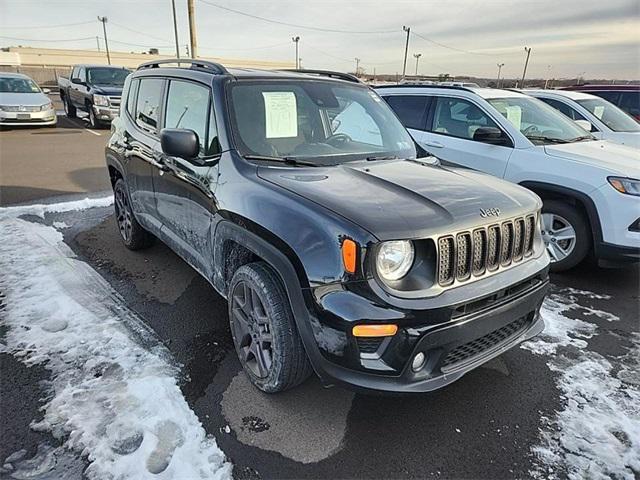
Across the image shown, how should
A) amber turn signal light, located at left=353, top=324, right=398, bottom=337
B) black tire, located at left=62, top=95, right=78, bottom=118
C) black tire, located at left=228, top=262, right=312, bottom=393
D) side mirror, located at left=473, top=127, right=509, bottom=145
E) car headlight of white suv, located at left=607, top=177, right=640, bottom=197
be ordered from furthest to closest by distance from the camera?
1. black tire, located at left=62, top=95, right=78, bottom=118
2. side mirror, located at left=473, top=127, right=509, bottom=145
3. car headlight of white suv, located at left=607, top=177, right=640, bottom=197
4. black tire, located at left=228, top=262, right=312, bottom=393
5. amber turn signal light, located at left=353, top=324, right=398, bottom=337

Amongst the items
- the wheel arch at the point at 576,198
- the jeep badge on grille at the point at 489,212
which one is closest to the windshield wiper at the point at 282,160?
the jeep badge on grille at the point at 489,212

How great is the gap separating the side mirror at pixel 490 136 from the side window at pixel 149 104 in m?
3.34

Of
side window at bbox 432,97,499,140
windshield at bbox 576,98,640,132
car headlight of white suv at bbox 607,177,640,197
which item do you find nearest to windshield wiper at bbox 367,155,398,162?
car headlight of white suv at bbox 607,177,640,197

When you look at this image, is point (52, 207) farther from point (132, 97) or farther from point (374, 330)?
point (374, 330)

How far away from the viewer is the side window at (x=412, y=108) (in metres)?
5.91

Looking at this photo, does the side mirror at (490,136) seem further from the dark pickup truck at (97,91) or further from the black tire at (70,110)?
the black tire at (70,110)

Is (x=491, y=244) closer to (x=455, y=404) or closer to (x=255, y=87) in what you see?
(x=455, y=404)

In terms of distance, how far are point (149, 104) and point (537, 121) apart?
4.43 meters

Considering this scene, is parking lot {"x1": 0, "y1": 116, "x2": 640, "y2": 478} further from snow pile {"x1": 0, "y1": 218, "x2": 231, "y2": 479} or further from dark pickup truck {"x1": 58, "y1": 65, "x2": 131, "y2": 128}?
dark pickup truck {"x1": 58, "y1": 65, "x2": 131, "y2": 128}

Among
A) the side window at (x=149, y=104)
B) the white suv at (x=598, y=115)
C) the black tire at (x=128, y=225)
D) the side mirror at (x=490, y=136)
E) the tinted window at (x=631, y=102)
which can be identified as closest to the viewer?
the side window at (x=149, y=104)

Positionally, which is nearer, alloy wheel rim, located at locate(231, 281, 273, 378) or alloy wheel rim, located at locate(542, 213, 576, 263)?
alloy wheel rim, located at locate(231, 281, 273, 378)

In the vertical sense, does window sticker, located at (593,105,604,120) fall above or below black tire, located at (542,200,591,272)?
above

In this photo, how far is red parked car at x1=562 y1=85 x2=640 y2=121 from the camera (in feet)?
32.1

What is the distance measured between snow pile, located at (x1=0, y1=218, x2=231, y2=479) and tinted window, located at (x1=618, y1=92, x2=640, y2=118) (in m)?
11.2
